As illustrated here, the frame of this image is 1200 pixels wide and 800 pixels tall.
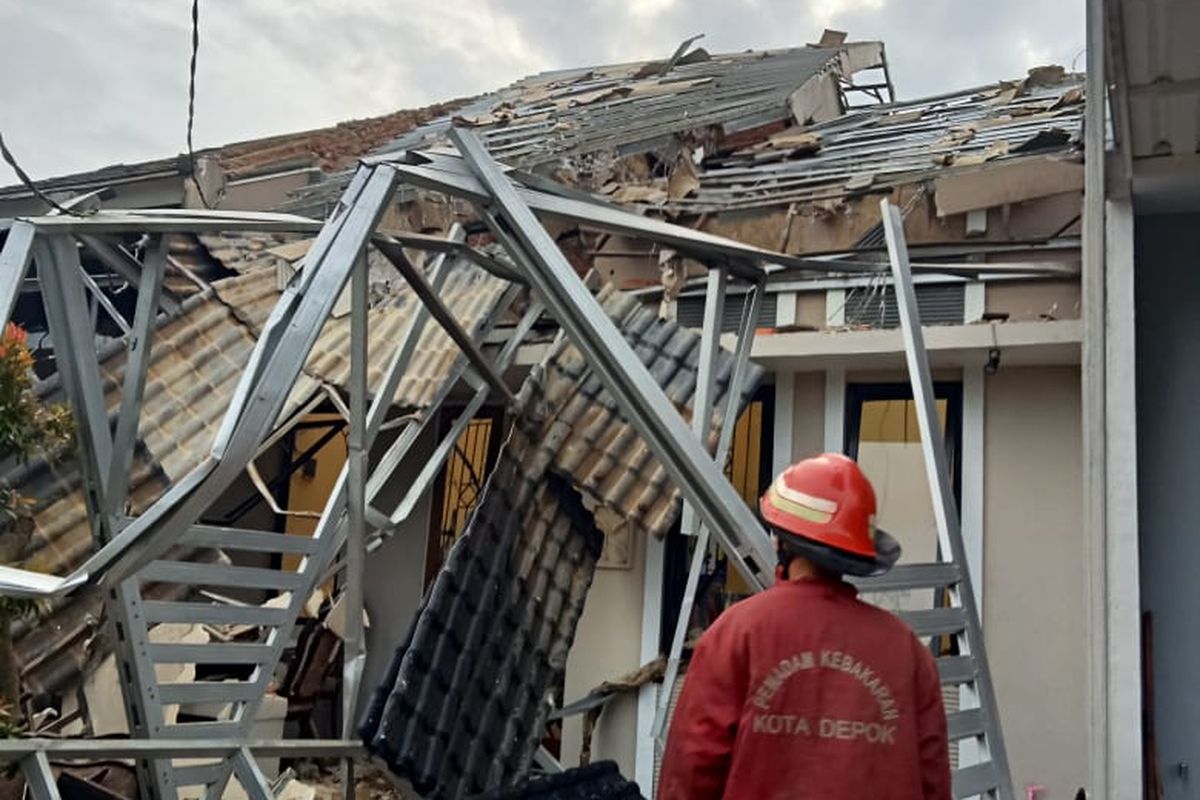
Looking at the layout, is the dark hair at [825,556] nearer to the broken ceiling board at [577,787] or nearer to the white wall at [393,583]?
the broken ceiling board at [577,787]

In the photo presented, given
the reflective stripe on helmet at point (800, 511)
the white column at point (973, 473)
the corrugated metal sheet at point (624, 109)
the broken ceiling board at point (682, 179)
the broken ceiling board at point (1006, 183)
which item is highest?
the corrugated metal sheet at point (624, 109)

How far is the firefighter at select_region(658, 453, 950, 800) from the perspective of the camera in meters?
2.26

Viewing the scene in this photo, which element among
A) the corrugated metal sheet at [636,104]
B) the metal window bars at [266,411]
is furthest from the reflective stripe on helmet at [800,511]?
the corrugated metal sheet at [636,104]

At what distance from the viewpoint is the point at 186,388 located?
21.4ft

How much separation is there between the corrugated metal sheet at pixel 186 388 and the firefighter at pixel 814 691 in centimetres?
339

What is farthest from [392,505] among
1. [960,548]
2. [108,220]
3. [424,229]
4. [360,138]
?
[360,138]

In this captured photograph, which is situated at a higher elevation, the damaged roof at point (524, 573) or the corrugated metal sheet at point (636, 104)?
the corrugated metal sheet at point (636, 104)

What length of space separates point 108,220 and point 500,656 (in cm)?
277

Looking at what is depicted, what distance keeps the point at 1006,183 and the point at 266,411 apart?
15.8 ft

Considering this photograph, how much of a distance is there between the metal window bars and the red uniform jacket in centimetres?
107

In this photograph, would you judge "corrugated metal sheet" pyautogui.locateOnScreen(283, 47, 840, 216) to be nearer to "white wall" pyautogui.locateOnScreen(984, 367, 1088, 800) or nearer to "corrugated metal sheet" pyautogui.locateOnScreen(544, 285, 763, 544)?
"corrugated metal sheet" pyautogui.locateOnScreen(544, 285, 763, 544)

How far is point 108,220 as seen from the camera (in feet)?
12.6

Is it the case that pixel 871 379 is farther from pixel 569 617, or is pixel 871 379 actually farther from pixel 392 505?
pixel 392 505

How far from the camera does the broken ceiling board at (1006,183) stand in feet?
20.0
